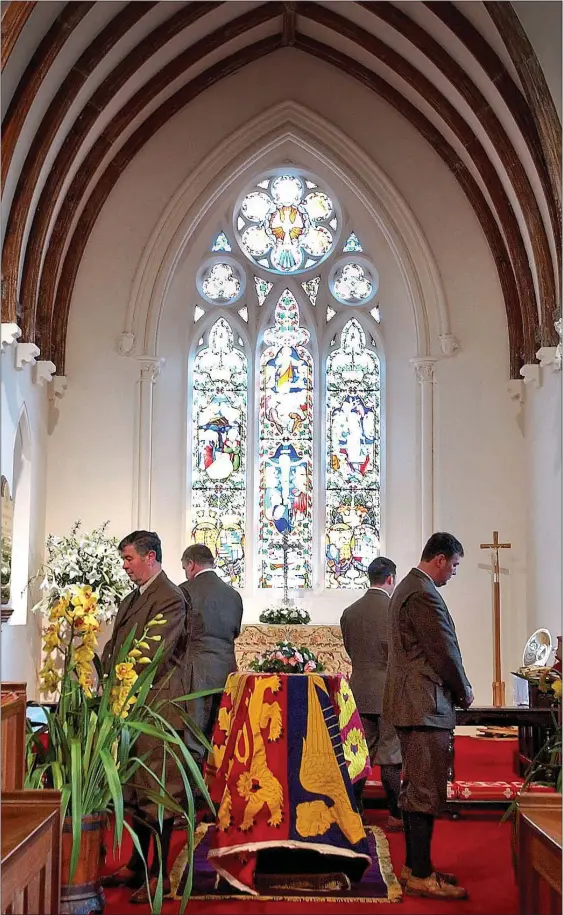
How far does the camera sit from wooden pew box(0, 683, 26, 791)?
4.14 metres

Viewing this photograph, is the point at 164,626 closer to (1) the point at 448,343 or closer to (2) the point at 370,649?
(2) the point at 370,649

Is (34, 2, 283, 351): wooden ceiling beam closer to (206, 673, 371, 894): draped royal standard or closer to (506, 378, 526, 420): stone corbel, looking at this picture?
(506, 378, 526, 420): stone corbel

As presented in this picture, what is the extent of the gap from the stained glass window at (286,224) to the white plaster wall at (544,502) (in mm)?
3012

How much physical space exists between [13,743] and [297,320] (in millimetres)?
8321

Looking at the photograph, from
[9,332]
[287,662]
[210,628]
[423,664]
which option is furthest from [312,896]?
[9,332]

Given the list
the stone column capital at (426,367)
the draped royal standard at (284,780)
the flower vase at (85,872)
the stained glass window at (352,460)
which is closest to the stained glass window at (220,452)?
the stained glass window at (352,460)

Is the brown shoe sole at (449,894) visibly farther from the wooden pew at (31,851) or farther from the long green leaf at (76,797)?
the wooden pew at (31,851)

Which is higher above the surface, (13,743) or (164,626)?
(164,626)

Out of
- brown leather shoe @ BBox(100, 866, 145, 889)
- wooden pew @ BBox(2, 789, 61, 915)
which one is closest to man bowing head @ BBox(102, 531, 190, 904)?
brown leather shoe @ BBox(100, 866, 145, 889)

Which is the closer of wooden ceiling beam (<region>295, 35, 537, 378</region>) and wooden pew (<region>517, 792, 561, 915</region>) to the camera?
wooden pew (<region>517, 792, 561, 915</region>)

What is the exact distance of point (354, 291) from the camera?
12031mm

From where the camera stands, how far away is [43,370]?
1043 centimetres

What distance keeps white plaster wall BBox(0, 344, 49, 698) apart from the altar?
205 centimetres

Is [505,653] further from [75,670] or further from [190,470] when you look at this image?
[75,670]
